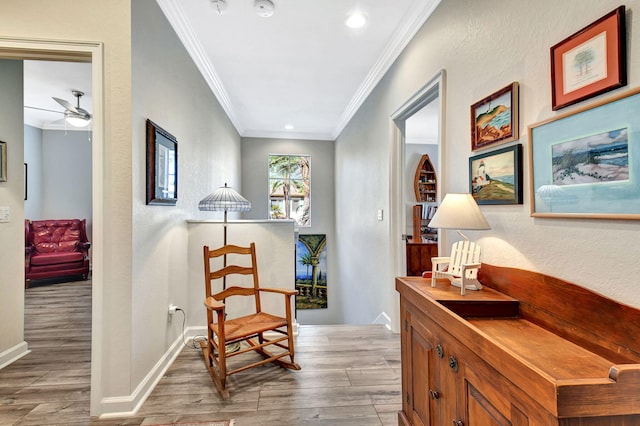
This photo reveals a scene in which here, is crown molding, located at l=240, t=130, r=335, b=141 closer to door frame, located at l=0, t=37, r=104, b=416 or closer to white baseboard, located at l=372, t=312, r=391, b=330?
white baseboard, located at l=372, t=312, r=391, b=330

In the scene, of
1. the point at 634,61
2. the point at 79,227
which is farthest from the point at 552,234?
the point at 79,227

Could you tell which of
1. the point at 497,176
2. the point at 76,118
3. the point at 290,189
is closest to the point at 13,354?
the point at 76,118

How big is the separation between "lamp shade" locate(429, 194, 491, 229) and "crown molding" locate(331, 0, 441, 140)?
60.3 inches

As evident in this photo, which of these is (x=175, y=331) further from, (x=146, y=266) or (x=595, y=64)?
(x=595, y=64)

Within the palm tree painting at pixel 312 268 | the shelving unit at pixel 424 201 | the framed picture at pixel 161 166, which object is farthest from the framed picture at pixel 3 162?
the shelving unit at pixel 424 201

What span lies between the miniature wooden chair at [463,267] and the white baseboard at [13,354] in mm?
3189

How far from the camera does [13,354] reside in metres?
2.30

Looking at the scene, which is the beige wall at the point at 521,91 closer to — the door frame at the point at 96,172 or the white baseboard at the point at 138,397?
the white baseboard at the point at 138,397

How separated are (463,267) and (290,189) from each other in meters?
4.93

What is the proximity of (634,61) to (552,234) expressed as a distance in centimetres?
62

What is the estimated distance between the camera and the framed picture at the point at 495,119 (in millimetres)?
1356

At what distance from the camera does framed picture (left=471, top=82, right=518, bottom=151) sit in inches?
53.4

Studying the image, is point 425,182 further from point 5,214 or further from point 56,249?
point 56,249

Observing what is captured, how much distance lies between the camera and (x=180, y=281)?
251 cm
